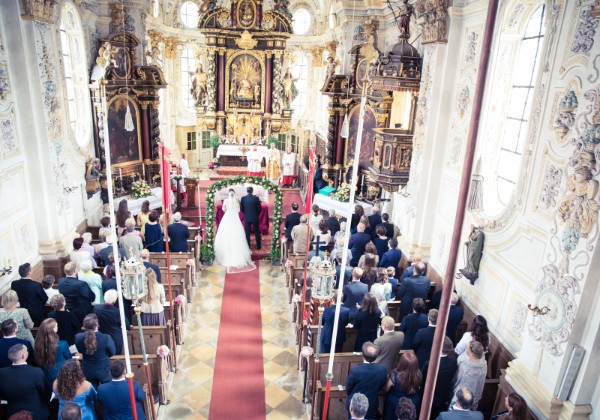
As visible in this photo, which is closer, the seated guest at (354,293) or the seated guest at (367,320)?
the seated guest at (367,320)

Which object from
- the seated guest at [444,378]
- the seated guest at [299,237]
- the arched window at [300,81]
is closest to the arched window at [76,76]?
the seated guest at [299,237]

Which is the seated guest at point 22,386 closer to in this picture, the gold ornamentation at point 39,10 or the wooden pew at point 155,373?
the wooden pew at point 155,373

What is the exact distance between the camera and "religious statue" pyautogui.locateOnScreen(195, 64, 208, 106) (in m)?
18.1

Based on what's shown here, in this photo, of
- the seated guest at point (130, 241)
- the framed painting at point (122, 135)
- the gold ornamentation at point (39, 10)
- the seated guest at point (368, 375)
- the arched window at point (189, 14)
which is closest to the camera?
the seated guest at point (368, 375)

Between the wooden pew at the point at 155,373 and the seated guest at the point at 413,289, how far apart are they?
11.6 feet

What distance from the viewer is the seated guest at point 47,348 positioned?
4684 millimetres

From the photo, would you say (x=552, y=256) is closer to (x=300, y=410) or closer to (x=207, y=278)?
(x=300, y=410)

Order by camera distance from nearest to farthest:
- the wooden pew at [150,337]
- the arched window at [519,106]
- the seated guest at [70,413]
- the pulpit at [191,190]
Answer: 1. the seated guest at [70,413]
2. the wooden pew at [150,337]
3. the arched window at [519,106]
4. the pulpit at [191,190]

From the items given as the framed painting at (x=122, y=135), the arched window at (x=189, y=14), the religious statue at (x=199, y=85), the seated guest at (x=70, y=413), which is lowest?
the seated guest at (x=70, y=413)

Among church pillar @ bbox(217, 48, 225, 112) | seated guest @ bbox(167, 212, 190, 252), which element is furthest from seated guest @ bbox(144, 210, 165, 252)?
church pillar @ bbox(217, 48, 225, 112)

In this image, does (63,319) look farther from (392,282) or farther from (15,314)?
(392,282)

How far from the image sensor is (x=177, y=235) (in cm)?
880

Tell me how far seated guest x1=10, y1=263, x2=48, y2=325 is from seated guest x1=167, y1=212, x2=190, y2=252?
3.13m

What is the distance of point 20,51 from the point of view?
7023 millimetres
